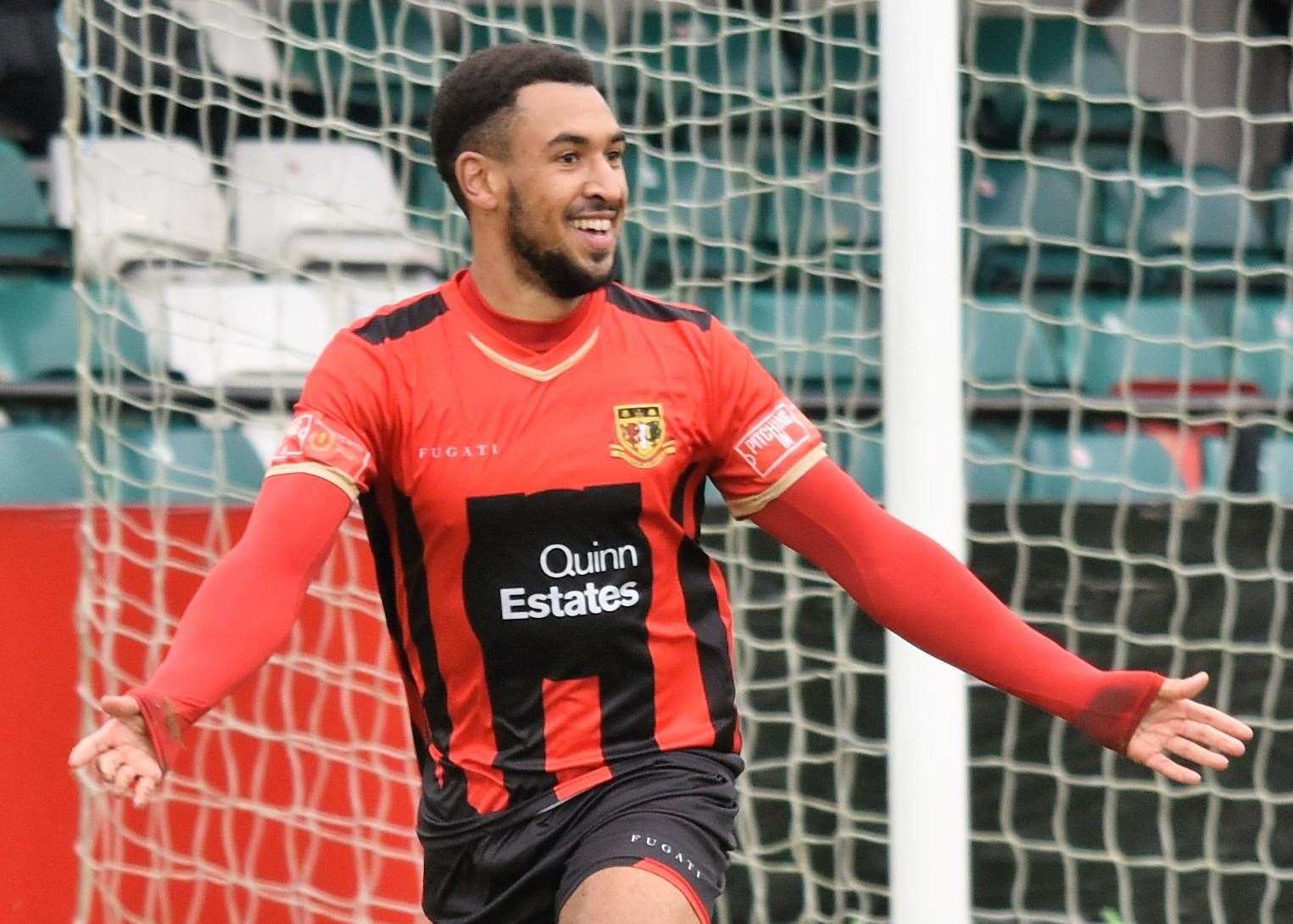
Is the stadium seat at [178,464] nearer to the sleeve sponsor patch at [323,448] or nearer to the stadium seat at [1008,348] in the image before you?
the sleeve sponsor patch at [323,448]

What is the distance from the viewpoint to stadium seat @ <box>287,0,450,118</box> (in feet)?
15.6

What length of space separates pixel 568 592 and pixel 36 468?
101 inches

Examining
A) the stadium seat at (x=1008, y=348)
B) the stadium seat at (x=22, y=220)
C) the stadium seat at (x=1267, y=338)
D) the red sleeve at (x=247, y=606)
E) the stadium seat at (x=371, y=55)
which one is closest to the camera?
the red sleeve at (x=247, y=606)

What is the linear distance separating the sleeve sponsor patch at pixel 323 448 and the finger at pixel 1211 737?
4.33 ft

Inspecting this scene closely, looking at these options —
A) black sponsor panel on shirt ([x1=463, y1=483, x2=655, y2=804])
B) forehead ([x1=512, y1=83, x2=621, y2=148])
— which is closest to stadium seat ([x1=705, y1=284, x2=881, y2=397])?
forehead ([x1=512, y1=83, x2=621, y2=148])

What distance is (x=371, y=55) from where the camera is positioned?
453cm

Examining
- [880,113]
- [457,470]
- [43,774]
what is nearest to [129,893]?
[43,774]

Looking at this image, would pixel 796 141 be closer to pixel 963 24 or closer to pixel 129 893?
pixel 963 24

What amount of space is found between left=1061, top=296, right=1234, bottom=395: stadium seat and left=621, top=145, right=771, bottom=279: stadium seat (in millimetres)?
1031

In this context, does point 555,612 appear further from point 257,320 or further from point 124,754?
point 257,320

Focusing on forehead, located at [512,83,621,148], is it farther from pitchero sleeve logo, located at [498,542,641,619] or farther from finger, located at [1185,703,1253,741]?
finger, located at [1185,703,1253,741]

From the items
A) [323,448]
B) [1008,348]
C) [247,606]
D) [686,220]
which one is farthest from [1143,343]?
[247,606]

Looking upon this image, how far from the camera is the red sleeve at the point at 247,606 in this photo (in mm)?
2605

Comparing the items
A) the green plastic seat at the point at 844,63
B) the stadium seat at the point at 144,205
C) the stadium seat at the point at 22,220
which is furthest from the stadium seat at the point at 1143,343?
the stadium seat at the point at 22,220
